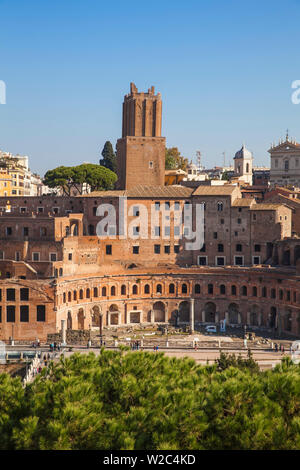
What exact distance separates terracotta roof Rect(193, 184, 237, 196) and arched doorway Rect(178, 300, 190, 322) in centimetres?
954

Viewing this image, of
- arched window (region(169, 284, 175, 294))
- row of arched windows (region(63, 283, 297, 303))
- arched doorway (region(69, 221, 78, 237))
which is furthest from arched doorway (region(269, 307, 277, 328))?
arched doorway (region(69, 221, 78, 237))

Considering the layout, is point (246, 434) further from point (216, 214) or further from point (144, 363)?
point (216, 214)

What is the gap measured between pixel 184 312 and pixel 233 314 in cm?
408

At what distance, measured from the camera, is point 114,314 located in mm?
58562

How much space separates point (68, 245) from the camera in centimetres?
5606

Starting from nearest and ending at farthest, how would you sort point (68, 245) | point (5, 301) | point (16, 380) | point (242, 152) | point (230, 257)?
point (16, 380), point (5, 301), point (68, 245), point (230, 257), point (242, 152)

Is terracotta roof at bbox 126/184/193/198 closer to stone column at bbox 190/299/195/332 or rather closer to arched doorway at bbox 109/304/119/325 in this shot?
arched doorway at bbox 109/304/119/325

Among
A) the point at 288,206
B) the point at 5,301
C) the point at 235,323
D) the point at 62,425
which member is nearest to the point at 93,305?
the point at 5,301

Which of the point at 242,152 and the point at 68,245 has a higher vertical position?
the point at 242,152

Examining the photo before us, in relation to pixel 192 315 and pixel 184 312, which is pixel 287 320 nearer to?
pixel 192 315

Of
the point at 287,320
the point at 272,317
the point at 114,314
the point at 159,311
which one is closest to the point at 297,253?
the point at 272,317

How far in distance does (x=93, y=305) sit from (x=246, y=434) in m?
37.8

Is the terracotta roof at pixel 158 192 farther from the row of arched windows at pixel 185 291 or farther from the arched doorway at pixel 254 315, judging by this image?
the arched doorway at pixel 254 315

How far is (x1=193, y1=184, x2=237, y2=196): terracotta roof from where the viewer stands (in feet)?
203
